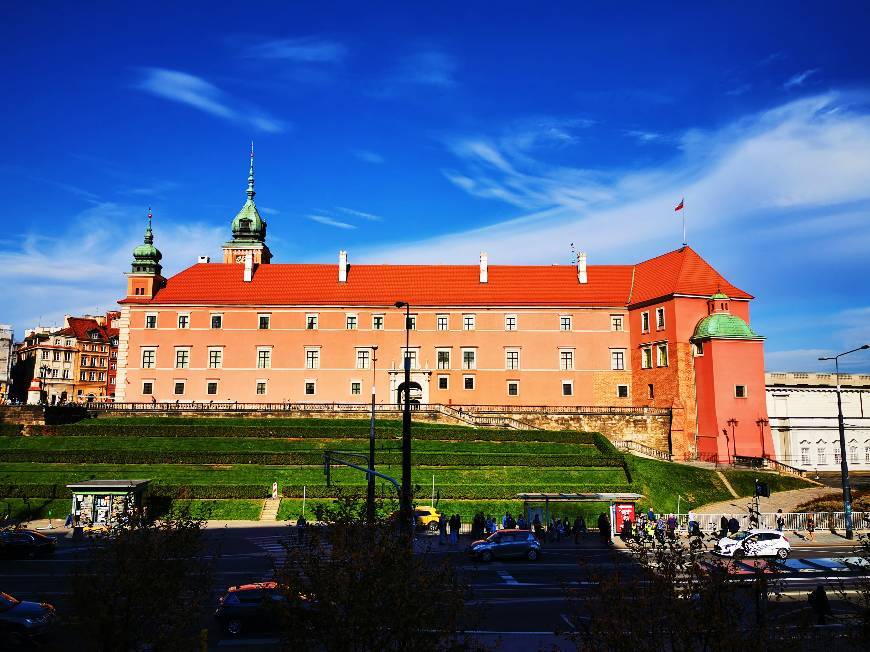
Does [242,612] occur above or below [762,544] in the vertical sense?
below

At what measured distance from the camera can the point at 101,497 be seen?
36969 millimetres

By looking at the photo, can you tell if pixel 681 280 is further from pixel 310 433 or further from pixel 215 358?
pixel 215 358

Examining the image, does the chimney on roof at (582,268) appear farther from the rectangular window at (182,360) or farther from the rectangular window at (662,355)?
the rectangular window at (182,360)

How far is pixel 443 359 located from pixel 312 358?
40.9 feet

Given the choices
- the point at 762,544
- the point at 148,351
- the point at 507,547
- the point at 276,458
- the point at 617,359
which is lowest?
the point at 507,547

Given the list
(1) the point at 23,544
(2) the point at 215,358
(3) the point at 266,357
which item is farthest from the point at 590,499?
(2) the point at 215,358

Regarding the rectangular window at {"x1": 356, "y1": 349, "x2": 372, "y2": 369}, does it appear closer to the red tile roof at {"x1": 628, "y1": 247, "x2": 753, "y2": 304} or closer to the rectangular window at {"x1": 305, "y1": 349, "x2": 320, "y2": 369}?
the rectangular window at {"x1": 305, "y1": 349, "x2": 320, "y2": 369}

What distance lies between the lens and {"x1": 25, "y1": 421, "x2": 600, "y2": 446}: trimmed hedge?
53125mm

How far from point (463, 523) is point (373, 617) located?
29.9m

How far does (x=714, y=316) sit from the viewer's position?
5950cm

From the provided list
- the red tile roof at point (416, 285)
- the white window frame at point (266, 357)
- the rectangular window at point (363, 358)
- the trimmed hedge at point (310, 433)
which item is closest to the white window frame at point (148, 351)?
the red tile roof at point (416, 285)

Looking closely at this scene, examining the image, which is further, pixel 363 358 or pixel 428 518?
pixel 363 358

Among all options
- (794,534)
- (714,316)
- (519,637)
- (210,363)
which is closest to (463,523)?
(794,534)

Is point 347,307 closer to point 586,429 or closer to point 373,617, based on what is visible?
point 586,429
